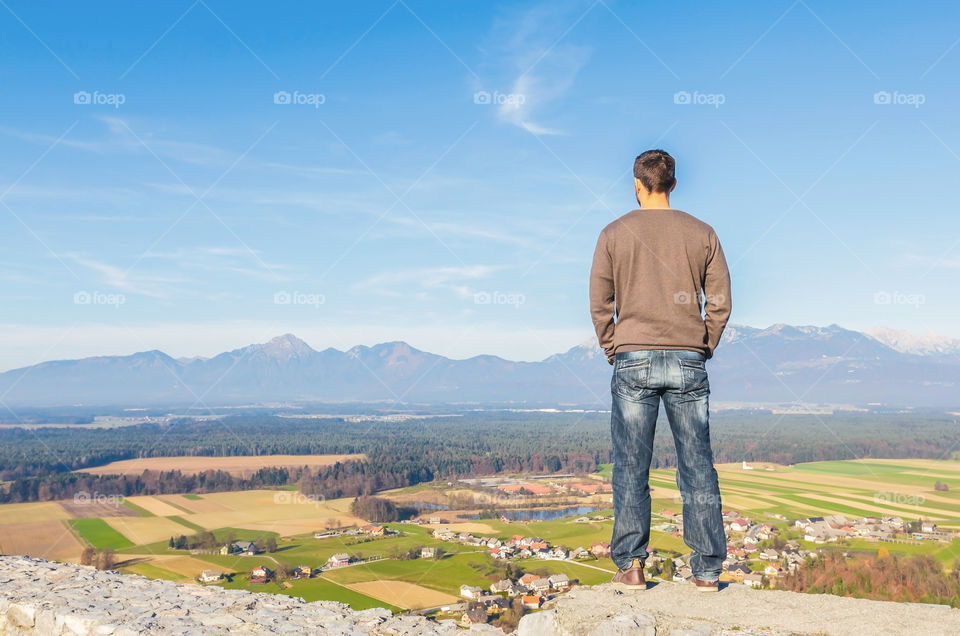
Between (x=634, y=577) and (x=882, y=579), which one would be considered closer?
(x=634, y=577)

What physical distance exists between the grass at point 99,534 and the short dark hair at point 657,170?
2559 centimetres

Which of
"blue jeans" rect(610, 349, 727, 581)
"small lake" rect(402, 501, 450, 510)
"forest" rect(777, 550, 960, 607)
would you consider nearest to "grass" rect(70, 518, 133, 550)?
"small lake" rect(402, 501, 450, 510)

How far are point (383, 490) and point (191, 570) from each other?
2031 centimetres

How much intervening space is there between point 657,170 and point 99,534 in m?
29.5

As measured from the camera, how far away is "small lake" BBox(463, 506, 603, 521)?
28453mm

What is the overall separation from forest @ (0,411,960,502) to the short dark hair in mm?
33868

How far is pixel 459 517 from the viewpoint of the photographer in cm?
3027

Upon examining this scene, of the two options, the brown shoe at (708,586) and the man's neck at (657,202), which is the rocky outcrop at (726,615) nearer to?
the brown shoe at (708,586)

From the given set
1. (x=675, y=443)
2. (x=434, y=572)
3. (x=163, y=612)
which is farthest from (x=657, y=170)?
(x=434, y=572)

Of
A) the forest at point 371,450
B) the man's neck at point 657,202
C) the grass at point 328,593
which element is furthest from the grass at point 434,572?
the forest at point 371,450

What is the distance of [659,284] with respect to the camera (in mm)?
3893

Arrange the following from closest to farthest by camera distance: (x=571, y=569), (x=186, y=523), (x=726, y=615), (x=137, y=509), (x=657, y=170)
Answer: (x=726, y=615), (x=657, y=170), (x=571, y=569), (x=186, y=523), (x=137, y=509)

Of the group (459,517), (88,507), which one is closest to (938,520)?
(459,517)

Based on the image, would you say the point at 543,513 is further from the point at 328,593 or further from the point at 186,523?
the point at 328,593
